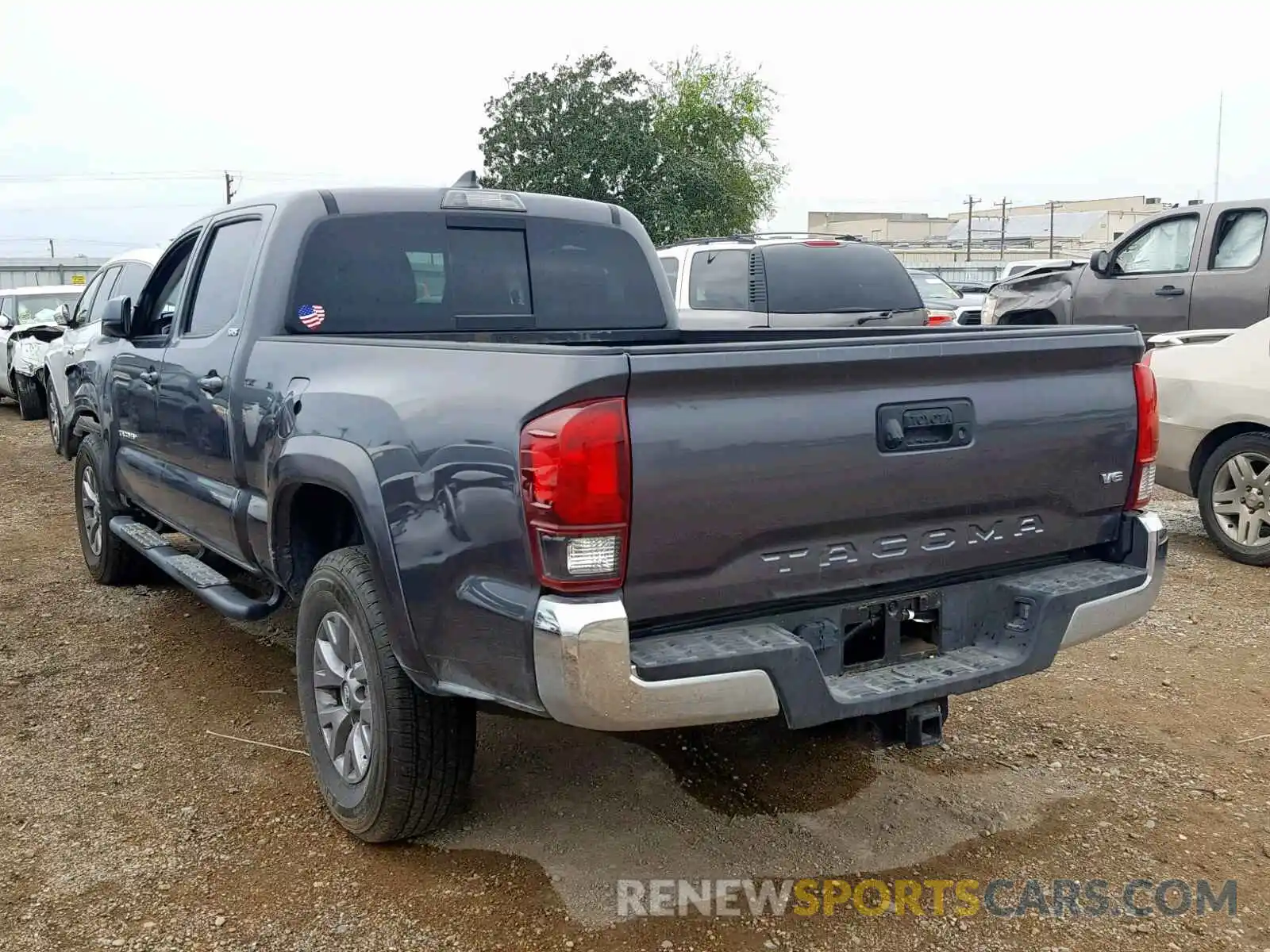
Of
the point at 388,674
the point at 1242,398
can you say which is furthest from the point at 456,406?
the point at 1242,398

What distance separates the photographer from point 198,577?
4.53m

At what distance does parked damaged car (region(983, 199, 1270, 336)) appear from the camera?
9.53 metres

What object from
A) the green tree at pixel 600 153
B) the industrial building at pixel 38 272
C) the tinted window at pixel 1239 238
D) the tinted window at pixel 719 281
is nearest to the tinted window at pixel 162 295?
the tinted window at pixel 719 281

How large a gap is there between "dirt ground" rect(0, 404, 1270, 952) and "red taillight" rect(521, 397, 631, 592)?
106 cm

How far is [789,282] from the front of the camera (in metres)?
9.56

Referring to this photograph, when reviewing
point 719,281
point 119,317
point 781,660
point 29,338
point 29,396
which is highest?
point 119,317

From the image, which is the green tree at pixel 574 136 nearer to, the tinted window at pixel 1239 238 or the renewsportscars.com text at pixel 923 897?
the tinted window at pixel 1239 238

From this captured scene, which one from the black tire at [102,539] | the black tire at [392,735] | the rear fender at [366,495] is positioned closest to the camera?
the rear fender at [366,495]

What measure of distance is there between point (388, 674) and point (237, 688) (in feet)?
6.52

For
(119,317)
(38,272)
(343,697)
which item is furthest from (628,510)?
(38,272)

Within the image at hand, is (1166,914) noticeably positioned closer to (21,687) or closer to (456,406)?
(456,406)

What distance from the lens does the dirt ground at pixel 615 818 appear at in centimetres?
299

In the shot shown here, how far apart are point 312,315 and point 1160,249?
349 inches

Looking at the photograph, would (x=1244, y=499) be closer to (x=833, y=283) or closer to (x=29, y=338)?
(x=833, y=283)
